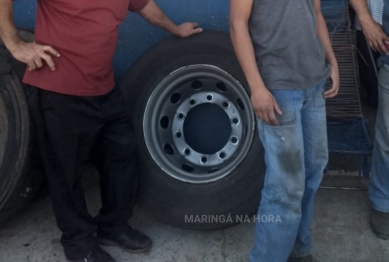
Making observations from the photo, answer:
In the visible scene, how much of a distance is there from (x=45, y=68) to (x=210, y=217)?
1261mm

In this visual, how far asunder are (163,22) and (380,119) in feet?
4.42

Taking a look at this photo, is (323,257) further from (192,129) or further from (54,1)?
(54,1)

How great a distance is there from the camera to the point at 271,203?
2.79 metres

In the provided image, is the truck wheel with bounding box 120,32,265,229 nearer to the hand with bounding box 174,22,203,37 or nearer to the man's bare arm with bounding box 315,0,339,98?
the hand with bounding box 174,22,203,37

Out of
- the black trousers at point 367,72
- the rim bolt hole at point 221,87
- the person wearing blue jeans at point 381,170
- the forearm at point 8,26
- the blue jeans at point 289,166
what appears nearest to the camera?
the blue jeans at point 289,166

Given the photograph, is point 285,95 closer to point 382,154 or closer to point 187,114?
point 382,154

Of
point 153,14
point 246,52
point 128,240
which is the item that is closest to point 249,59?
point 246,52

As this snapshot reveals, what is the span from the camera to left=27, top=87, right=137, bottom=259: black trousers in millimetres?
3033

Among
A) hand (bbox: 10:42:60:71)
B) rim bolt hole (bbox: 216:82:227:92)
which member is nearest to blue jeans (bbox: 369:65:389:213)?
rim bolt hole (bbox: 216:82:227:92)

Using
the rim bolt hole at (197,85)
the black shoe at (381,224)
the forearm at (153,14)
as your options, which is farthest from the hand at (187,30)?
the black shoe at (381,224)

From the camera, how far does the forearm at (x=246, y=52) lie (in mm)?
2531

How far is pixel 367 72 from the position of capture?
185 inches

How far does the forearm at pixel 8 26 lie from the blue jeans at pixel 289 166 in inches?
49.1

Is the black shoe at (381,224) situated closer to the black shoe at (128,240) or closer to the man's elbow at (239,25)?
the black shoe at (128,240)
